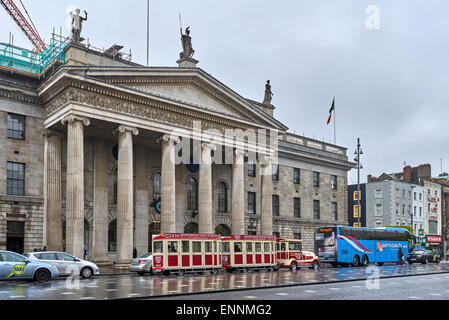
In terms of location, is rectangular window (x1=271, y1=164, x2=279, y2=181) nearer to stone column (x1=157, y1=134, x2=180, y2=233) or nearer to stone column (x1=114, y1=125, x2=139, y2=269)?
stone column (x1=157, y1=134, x2=180, y2=233)

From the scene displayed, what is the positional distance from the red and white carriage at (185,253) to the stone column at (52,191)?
26.3 feet

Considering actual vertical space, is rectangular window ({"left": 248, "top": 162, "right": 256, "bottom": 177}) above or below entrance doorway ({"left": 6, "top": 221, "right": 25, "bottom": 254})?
above

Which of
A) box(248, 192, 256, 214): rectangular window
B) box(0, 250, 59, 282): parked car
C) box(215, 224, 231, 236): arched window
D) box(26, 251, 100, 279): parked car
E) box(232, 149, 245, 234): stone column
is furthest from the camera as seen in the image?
box(248, 192, 256, 214): rectangular window

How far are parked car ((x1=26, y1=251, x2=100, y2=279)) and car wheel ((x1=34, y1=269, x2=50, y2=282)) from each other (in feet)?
5.81

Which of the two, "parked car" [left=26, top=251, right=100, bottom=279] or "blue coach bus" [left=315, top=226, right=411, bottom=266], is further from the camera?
"blue coach bus" [left=315, top=226, right=411, bottom=266]

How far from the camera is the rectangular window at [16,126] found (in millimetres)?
35750

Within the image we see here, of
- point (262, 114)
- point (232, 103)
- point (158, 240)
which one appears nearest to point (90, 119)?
point (158, 240)

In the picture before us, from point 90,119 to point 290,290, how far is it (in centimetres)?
1953

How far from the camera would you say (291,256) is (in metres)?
39.0

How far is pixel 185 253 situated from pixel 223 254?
164 inches

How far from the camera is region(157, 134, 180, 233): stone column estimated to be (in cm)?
3803

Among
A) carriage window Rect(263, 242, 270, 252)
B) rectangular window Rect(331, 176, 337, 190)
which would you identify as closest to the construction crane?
rectangular window Rect(331, 176, 337, 190)

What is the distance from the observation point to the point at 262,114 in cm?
4622
